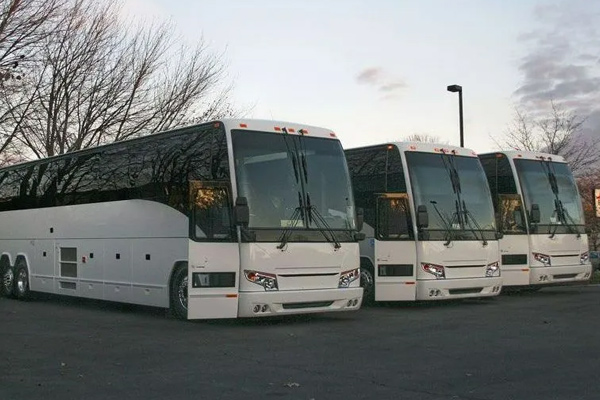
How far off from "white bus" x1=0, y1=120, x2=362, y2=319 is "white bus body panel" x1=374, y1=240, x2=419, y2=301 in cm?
221

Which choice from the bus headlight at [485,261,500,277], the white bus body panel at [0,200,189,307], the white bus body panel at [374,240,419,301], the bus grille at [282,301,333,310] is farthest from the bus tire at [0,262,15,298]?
the bus headlight at [485,261,500,277]

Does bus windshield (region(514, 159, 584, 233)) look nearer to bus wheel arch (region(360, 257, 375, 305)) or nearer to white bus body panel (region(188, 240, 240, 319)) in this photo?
bus wheel arch (region(360, 257, 375, 305))

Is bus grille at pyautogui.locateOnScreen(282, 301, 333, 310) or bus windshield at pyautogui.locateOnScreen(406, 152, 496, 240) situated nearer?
bus grille at pyautogui.locateOnScreen(282, 301, 333, 310)

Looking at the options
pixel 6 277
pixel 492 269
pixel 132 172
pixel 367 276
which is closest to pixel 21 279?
pixel 6 277

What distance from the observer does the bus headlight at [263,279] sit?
1248 cm

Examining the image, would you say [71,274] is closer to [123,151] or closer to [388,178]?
[123,151]

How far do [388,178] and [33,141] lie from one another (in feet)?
59.4

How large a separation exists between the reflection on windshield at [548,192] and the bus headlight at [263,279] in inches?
330

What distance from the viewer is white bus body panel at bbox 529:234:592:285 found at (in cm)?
1839

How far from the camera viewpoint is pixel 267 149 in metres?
13.1

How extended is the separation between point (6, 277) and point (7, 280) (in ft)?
0.47

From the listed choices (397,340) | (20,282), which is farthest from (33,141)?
(397,340)

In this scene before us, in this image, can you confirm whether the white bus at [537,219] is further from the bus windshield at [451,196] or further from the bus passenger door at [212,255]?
the bus passenger door at [212,255]

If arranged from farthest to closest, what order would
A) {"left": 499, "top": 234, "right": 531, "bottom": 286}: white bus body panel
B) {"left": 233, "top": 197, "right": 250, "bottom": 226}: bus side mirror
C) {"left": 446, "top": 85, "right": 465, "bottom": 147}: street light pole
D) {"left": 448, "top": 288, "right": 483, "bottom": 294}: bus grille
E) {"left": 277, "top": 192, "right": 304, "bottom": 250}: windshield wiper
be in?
{"left": 446, "top": 85, "right": 465, "bottom": 147}: street light pole
{"left": 499, "top": 234, "right": 531, "bottom": 286}: white bus body panel
{"left": 448, "top": 288, "right": 483, "bottom": 294}: bus grille
{"left": 277, "top": 192, "right": 304, "bottom": 250}: windshield wiper
{"left": 233, "top": 197, "right": 250, "bottom": 226}: bus side mirror
